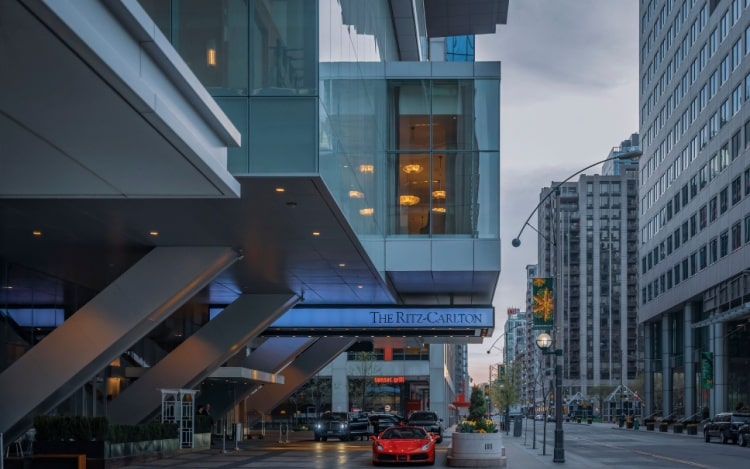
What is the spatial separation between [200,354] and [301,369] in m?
24.1

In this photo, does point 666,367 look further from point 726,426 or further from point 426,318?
point 426,318

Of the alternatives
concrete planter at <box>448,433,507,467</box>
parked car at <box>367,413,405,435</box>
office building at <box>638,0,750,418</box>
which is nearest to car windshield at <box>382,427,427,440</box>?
concrete planter at <box>448,433,507,467</box>

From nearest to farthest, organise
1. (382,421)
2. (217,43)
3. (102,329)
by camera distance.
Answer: (217,43) < (102,329) < (382,421)

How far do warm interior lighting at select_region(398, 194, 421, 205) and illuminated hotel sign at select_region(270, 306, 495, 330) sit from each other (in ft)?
15.3

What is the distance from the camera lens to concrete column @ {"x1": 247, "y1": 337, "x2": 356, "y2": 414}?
61.3m

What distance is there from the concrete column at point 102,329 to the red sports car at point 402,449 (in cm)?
733

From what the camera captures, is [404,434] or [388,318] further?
[388,318]

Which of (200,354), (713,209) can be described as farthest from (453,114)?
(713,209)

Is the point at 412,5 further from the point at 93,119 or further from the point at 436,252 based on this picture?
the point at 93,119

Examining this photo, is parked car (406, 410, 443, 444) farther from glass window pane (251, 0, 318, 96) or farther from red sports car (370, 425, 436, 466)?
glass window pane (251, 0, 318, 96)

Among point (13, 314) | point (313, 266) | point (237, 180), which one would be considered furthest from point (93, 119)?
point (13, 314)

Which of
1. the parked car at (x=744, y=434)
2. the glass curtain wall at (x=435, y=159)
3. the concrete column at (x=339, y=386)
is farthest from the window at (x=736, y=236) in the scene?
the concrete column at (x=339, y=386)

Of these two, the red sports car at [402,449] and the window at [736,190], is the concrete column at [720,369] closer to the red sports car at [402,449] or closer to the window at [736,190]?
the window at [736,190]

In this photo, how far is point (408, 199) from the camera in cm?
3784
